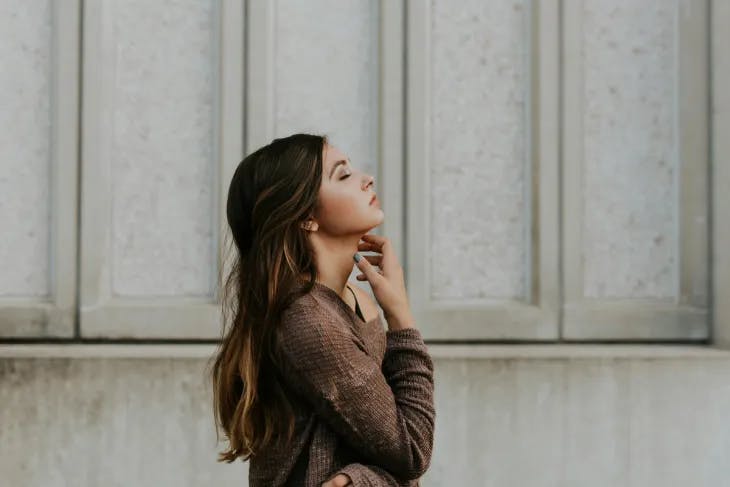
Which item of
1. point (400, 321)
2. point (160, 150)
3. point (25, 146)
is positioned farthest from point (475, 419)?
point (25, 146)

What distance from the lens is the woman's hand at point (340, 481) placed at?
207cm

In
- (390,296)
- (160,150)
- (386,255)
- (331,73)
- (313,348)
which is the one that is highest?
(331,73)

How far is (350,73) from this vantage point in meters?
4.27

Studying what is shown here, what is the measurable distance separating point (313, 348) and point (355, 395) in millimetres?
152

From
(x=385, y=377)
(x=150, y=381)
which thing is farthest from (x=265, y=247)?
(x=150, y=381)

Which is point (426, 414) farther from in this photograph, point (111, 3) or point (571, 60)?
point (111, 3)

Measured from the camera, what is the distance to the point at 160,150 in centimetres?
422

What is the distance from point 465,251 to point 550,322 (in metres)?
0.54

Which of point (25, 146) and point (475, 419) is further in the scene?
point (25, 146)

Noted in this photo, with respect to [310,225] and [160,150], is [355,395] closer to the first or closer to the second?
[310,225]

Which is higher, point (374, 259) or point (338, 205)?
point (338, 205)

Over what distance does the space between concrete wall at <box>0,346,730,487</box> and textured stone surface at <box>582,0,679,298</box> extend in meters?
0.45

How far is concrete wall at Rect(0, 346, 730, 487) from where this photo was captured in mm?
3912

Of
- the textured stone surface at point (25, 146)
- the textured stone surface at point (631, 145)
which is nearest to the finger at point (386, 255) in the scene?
the textured stone surface at point (631, 145)
